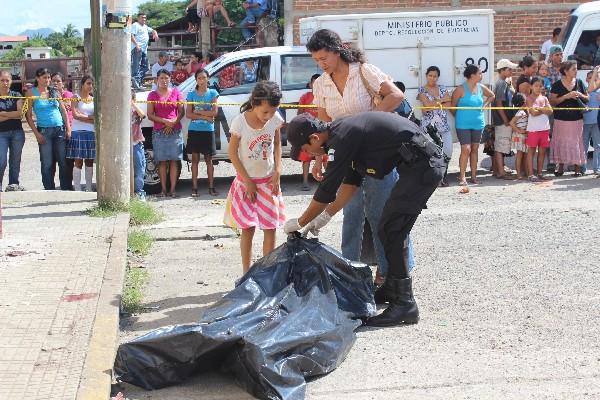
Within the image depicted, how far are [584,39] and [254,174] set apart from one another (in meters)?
10.7

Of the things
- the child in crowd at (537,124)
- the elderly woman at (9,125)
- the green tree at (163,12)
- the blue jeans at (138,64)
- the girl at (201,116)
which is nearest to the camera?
the elderly woman at (9,125)

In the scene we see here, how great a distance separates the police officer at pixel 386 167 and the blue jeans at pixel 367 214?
0.42m

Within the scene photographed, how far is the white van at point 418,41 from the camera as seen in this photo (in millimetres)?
15047

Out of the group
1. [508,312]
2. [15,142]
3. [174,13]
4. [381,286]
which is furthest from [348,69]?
[174,13]

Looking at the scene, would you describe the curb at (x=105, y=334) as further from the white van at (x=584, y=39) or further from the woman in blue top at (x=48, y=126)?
the white van at (x=584, y=39)

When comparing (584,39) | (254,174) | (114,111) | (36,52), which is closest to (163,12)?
(36,52)

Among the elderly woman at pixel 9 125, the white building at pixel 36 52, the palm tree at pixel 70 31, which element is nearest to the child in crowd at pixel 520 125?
the elderly woman at pixel 9 125

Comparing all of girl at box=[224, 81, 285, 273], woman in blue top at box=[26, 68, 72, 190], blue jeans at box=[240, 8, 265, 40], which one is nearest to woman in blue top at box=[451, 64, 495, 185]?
woman in blue top at box=[26, 68, 72, 190]

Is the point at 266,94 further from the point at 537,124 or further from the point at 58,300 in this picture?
the point at 537,124

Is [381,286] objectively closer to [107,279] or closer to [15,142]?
[107,279]

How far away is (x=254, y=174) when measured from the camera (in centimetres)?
784

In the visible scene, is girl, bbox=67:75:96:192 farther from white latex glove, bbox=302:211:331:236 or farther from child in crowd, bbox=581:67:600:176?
child in crowd, bbox=581:67:600:176

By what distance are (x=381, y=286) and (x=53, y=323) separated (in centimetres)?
243

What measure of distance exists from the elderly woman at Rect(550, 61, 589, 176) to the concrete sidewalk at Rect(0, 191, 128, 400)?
730 cm
